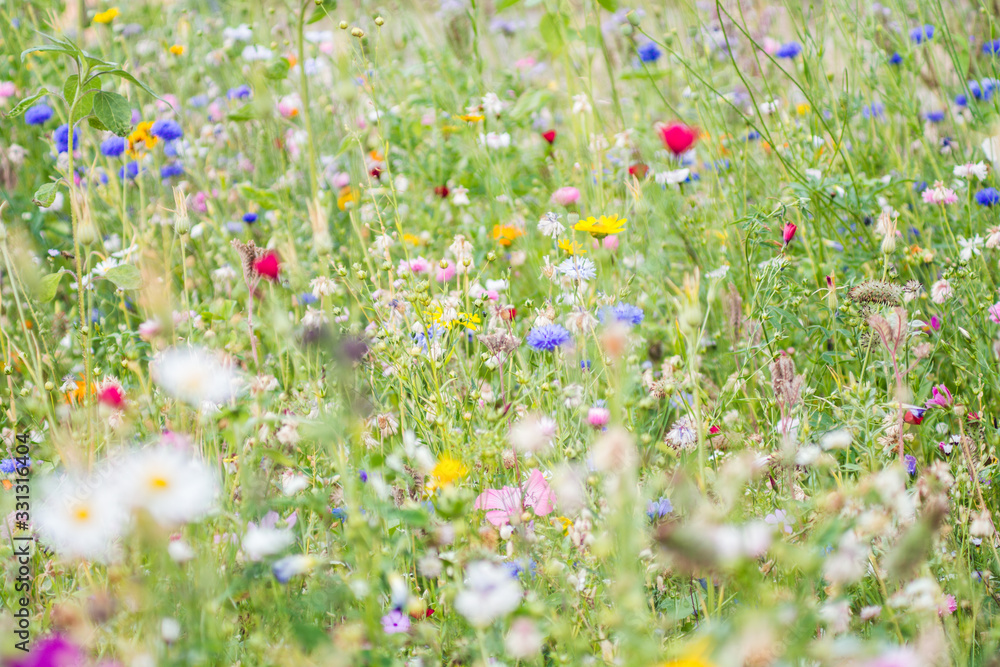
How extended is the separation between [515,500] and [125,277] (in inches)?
29.0

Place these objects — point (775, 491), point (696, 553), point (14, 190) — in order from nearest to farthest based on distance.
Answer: point (696, 553) → point (775, 491) → point (14, 190)

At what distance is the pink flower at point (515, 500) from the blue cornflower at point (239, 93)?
7.20 feet

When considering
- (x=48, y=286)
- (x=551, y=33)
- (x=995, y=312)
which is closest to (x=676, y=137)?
(x=551, y=33)

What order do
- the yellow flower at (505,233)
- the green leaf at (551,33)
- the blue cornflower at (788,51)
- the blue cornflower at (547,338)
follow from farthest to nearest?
the blue cornflower at (788,51), the green leaf at (551,33), the yellow flower at (505,233), the blue cornflower at (547,338)

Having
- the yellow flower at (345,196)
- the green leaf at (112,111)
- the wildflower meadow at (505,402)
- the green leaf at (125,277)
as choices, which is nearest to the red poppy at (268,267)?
the wildflower meadow at (505,402)

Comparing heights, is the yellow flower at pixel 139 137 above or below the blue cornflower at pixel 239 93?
below

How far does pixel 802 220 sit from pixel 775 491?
92 centimetres

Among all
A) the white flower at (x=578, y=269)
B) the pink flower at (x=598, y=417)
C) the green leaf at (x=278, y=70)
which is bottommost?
the pink flower at (x=598, y=417)

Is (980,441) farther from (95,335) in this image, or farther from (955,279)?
(95,335)

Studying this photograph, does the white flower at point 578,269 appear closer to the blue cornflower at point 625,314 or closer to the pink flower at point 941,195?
the blue cornflower at point 625,314

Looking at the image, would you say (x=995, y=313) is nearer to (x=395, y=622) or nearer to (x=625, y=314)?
(x=625, y=314)

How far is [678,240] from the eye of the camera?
226 centimetres

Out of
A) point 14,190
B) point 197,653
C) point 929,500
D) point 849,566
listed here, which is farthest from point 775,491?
point 14,190

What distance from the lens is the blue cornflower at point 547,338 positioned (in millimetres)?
1399
